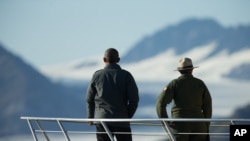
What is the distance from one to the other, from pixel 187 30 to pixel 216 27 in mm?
7477

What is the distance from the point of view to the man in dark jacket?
15680 mm

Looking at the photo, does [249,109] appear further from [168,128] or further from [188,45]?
[168,128]

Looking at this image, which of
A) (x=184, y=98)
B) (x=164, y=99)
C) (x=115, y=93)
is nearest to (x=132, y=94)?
(x=115, y=93)

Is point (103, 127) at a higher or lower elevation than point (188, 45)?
lower

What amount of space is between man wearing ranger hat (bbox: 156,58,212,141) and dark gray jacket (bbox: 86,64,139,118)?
0.57 meters

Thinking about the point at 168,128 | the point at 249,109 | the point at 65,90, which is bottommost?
the point at 168,128

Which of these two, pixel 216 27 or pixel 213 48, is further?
pixel 216 27

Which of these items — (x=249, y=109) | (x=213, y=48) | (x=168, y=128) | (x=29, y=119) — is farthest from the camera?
(x=213, y=48)

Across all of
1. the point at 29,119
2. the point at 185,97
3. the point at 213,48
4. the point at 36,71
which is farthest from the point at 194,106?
the point at 36,71

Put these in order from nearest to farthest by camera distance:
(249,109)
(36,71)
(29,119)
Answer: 1. (29,119)
2. (249,109)
3. (36,71)

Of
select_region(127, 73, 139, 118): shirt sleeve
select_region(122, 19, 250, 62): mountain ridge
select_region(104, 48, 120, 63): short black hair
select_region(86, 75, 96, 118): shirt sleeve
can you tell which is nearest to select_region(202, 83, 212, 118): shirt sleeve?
select_region(127, 73, 139, 118): shirt sleeve

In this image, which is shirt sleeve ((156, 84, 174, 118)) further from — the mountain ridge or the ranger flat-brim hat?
the mountain ridge

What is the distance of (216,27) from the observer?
9938cm

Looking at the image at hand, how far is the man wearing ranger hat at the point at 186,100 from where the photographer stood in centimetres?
1510
